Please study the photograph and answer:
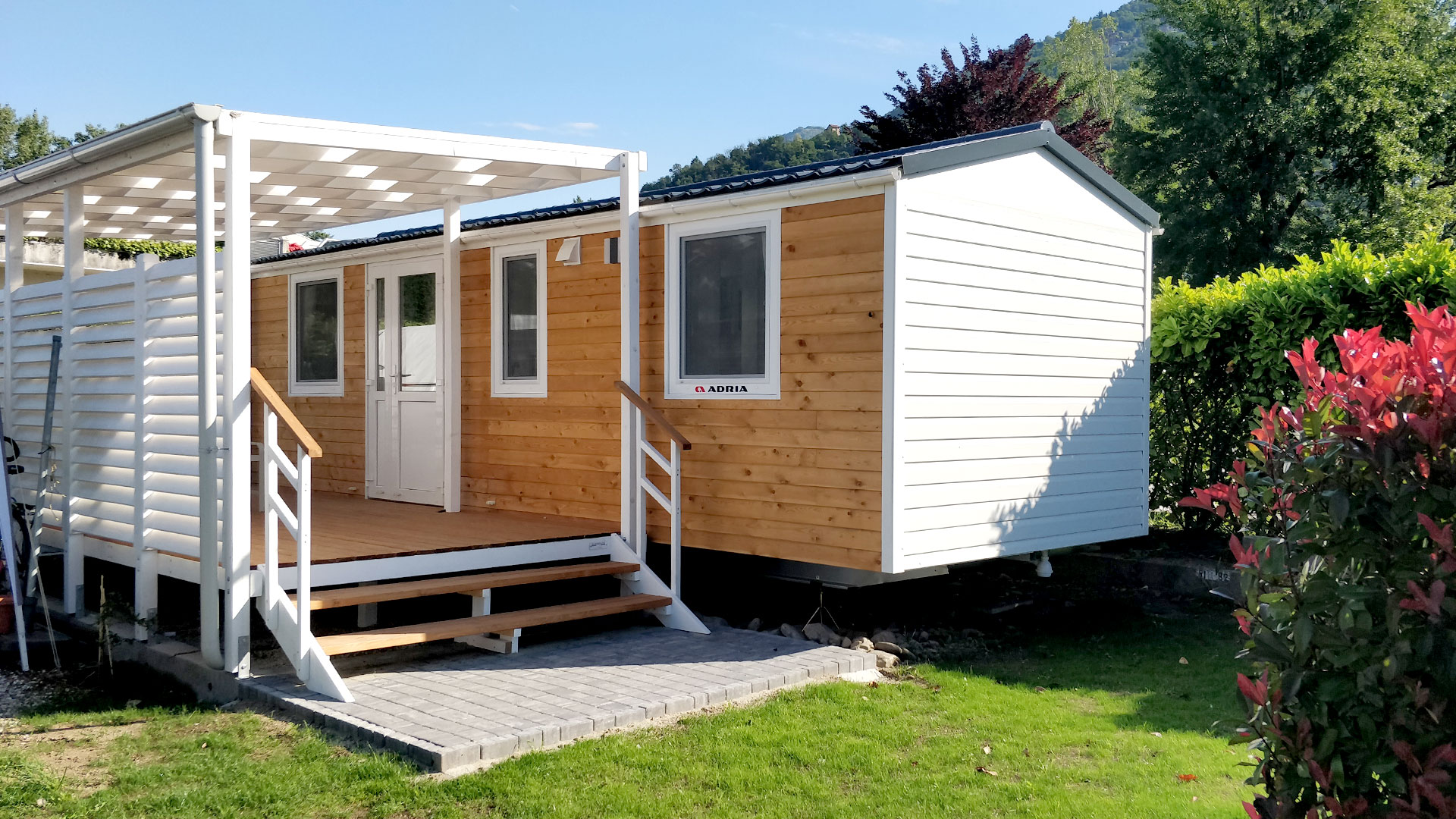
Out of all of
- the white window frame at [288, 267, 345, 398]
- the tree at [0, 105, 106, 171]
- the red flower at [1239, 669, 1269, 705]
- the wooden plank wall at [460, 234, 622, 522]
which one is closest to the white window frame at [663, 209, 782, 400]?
the wooden plank wall at [460, 234, 622, 522]

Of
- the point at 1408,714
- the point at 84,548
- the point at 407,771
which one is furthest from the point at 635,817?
the point at 84,548

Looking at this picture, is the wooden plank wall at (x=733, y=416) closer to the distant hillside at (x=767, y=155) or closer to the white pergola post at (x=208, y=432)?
the white pergola post at (x=208, y=432)

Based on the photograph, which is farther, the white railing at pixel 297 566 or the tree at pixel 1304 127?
the tree at pixel 1304 127

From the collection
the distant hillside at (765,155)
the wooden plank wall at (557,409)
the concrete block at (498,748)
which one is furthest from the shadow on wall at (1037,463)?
the distant hillside at (765,155)

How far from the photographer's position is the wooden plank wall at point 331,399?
9.77 m

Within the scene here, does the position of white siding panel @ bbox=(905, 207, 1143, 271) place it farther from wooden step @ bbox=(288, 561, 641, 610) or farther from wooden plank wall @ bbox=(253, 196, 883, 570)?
wooden step @ bbox=(288, 561, 641, 610)

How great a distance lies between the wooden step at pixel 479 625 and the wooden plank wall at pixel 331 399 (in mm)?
3583

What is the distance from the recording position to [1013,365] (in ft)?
23.9

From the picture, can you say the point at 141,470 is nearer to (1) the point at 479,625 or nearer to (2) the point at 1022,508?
(1) the point at 479,625

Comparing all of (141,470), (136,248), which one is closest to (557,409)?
(141,470)

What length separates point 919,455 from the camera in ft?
21.4

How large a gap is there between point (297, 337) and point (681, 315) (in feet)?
15.3

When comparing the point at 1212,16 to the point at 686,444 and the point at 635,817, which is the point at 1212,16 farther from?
the point at 635,817

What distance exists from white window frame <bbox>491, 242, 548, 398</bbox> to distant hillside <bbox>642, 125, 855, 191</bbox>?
27314 mm
